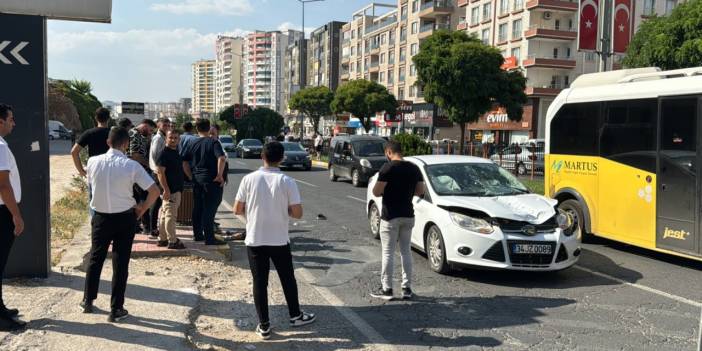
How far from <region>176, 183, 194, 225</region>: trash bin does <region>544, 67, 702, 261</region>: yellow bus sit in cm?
660

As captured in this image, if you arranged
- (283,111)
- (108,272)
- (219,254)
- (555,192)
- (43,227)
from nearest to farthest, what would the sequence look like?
(43,227), (108,272), (219,254), (555,192), (283,111)

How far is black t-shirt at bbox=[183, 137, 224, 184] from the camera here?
328 inches

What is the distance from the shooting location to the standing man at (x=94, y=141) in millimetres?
7543

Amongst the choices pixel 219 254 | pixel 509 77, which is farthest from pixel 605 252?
pixel 509 77

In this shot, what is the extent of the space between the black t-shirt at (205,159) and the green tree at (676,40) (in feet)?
74.8

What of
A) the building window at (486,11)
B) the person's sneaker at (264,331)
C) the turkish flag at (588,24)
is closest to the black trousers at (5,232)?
the person's sneaker at (264,331)

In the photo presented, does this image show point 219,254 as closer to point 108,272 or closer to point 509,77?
point 108,272

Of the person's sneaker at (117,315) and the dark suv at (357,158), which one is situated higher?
the dark suv at (357,158)

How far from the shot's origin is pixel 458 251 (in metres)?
7.21

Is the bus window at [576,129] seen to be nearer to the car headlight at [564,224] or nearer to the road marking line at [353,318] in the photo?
the car headlight at [564,224]

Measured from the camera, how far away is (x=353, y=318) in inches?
227

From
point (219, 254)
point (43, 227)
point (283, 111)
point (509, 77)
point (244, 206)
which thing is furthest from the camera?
point (283, 111)

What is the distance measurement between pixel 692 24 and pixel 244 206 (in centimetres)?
2558

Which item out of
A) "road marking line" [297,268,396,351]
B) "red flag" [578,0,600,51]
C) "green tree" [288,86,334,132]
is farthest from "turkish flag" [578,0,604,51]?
"green tree" [288,86,334,132]
